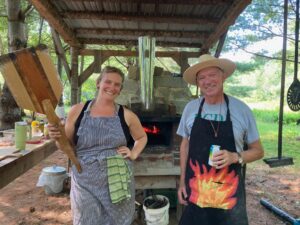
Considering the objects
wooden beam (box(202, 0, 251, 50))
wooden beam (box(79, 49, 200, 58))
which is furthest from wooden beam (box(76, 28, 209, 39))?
wooden beam (box(79, 49, 200, 58))

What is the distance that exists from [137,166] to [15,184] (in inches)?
109

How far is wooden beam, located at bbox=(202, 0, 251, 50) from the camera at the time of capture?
11.9 ft

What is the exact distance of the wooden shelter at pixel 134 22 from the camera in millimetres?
4082

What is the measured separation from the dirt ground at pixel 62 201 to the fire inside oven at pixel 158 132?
38.4 inches

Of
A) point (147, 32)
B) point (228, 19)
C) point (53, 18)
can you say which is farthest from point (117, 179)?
point (147, 32)

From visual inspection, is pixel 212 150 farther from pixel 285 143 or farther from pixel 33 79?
pixel 285 143

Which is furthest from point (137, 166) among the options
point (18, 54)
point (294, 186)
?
point (294, 186)

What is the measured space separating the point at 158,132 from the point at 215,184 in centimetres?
236

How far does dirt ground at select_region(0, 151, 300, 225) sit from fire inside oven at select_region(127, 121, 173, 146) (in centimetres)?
98

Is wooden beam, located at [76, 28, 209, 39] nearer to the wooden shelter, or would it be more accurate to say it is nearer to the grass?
the wooden shelter

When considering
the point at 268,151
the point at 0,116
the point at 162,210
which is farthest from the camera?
the point at 268,151

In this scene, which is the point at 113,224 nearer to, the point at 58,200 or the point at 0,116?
the point at 58,200

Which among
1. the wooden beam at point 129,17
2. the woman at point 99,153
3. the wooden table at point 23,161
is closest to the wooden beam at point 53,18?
the wooden beam at point 129,17

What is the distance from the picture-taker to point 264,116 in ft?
59.4
